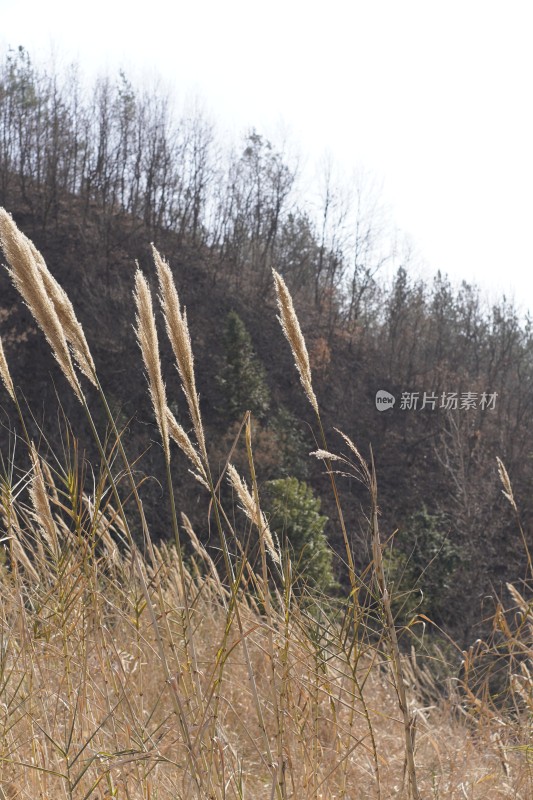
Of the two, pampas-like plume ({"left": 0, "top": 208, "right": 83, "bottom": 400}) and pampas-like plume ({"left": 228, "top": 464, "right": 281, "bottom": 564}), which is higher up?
pampas-like plume ({"left": 0, "top": 208, "right": 83, "bottom": 400})

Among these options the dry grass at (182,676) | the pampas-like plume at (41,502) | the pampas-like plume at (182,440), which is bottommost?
the dry grass at (182,676)

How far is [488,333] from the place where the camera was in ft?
79.7

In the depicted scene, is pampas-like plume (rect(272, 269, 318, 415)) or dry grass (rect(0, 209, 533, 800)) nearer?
dry grass (rect(0, 209, 533, 800))

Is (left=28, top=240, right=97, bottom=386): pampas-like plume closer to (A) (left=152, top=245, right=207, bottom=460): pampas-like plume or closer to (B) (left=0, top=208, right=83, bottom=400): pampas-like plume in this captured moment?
(B) (left=0, top=208, right=83, bottom=400): pampas-like plume

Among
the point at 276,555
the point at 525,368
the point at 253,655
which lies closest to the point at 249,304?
the point at 525,368

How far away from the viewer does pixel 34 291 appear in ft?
3.48

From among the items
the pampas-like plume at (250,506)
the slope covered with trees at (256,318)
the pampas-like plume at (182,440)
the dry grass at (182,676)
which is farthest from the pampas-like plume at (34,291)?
the slope covered with trees at (256,318)

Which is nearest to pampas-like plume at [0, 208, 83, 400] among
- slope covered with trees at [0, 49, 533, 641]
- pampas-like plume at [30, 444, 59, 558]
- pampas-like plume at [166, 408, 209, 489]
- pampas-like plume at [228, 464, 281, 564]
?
pampas-like plume at [166, 408, 209, 489]

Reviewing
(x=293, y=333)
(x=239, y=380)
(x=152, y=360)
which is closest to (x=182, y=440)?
(x=152, y=360)

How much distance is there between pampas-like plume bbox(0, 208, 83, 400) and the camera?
3.48 feet

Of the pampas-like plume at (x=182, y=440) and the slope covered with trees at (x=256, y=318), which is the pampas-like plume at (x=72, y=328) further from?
the slope covered with trees at (x=256, y=318)

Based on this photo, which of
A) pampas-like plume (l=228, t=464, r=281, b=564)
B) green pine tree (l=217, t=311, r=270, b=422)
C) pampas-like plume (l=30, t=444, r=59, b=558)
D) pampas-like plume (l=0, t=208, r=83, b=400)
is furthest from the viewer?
green pine tree (l=217, t=311, r=270, b=422)

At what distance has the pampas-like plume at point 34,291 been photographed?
106cm

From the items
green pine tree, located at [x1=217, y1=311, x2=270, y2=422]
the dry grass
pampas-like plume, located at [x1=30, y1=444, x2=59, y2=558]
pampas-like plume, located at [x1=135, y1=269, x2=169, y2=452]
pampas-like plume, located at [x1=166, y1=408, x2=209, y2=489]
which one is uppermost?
green pine tree, located at [x1=217, y1=311, x2=270, y2=422]
